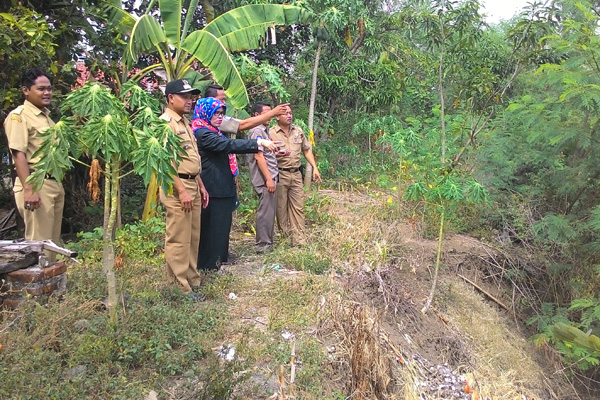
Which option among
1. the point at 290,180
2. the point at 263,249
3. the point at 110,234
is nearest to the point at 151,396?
the point at 110,234

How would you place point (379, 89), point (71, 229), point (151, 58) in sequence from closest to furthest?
Result: point (71, 229)
point (151, 58)
point (379, 89)

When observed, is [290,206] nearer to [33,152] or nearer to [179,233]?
[179,233]

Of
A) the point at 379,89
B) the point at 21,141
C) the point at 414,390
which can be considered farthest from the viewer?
the point at 379,89

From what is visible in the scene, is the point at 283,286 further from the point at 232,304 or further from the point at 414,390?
the point at 414,390

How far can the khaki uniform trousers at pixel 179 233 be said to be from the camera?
441 centimetres

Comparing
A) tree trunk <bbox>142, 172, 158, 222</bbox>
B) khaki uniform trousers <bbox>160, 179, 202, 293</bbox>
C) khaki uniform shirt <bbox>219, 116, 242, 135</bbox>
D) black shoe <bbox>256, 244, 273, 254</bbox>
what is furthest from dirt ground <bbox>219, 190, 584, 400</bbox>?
khaki uniform shirt <bbox>219, 116, 242, 135</bbox>

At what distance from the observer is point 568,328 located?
5312mm

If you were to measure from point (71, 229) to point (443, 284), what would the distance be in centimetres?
503

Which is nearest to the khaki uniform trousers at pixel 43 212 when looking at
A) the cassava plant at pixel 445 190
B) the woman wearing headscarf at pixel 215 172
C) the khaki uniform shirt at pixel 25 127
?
the khaki uniform shirt at pixel 25 127

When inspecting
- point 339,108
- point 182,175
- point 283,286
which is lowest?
point 283,286

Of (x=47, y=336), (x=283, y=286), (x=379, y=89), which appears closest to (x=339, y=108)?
(x=379, y=89)

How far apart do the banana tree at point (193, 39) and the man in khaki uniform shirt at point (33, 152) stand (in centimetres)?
231

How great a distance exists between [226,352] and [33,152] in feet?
7.27

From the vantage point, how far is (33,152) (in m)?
4.23
